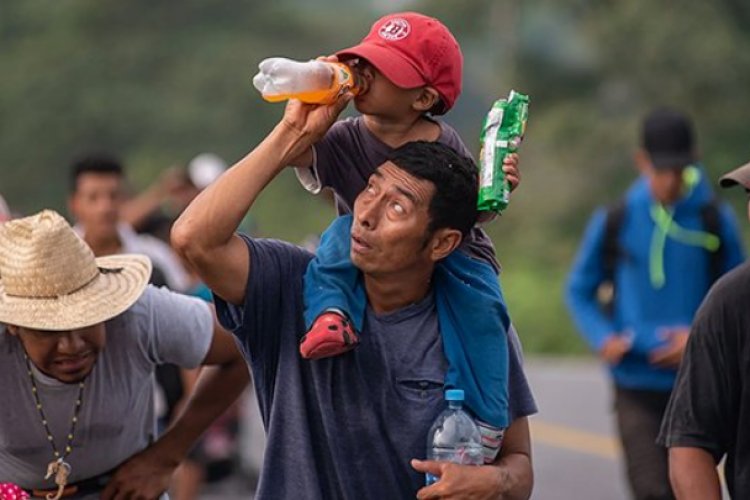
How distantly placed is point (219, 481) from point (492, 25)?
110ft

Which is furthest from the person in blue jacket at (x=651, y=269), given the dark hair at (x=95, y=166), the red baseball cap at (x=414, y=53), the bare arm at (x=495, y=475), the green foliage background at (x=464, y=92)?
the green foliage background at (x=464, y=92)

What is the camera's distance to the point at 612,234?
31.9 ft

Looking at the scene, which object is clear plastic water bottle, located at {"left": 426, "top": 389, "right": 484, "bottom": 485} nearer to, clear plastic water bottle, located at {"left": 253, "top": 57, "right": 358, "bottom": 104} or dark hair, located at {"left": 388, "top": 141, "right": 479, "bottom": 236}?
dark hair, located at {"left": 388, "top": 141, "right": 479, "bottom": 236}

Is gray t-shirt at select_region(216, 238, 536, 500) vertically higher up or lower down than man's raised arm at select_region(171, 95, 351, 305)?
lower down

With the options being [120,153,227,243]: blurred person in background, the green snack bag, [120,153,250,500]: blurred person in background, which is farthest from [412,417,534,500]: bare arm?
[120,153,227,243]: blurred person in background

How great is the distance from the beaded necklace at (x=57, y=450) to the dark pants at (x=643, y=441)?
11.2 ft

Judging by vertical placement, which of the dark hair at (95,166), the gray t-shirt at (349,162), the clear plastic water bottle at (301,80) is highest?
the dark hair at (95,166)

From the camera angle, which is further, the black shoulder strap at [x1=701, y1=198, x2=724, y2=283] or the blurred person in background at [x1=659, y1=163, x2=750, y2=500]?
the black shoulder strap at [x1=701, y1=198, x2=724, y2=283]

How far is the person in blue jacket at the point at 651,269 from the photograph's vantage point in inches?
368

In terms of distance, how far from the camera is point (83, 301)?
6.09 metres

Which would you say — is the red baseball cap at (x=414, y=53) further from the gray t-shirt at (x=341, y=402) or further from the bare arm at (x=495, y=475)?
the bare arm at (x=495, y=475)

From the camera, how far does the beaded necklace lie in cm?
616

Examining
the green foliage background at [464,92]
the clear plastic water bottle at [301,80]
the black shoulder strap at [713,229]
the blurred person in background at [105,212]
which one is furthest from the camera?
the green foliage background at [464,92]

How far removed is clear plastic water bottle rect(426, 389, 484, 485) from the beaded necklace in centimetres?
Result: 137
